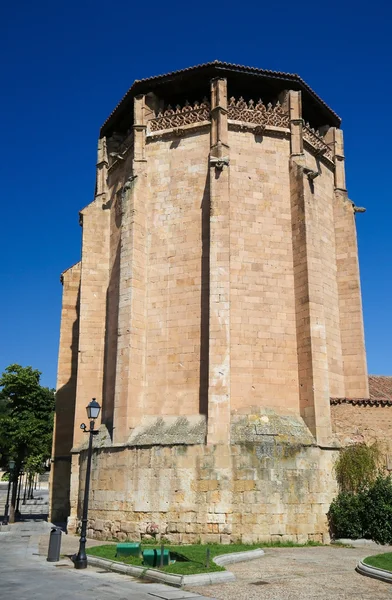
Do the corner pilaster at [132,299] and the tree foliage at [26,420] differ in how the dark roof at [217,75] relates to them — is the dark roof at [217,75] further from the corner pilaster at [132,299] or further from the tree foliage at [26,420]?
the tree foliage at [26,420]

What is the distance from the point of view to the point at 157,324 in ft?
56.7

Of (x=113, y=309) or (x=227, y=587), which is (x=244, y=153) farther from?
(x=227, y=587)

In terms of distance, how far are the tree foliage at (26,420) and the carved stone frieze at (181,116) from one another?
13.6m

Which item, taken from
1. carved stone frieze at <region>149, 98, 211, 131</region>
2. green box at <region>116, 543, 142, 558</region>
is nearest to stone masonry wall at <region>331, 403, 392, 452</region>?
green box at <region>116, 543, 142, 558</region>

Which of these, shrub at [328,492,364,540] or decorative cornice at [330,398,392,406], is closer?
shrub at [328,492,364,540]

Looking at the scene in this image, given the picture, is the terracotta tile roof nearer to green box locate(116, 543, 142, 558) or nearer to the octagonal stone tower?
the octagonal stone tower

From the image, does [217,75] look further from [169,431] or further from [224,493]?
[224,493]

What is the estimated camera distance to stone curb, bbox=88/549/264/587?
30.0 ft

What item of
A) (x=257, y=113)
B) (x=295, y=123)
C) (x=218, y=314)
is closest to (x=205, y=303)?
(x=218, y=314)

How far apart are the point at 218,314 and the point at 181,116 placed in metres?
7.39

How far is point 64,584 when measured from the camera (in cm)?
920

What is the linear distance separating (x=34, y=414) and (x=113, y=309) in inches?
377

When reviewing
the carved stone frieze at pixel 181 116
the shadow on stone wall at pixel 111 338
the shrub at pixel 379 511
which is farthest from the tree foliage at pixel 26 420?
the shrub at pixel 379 511

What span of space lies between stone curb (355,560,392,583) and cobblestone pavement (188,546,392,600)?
0.13 meters
